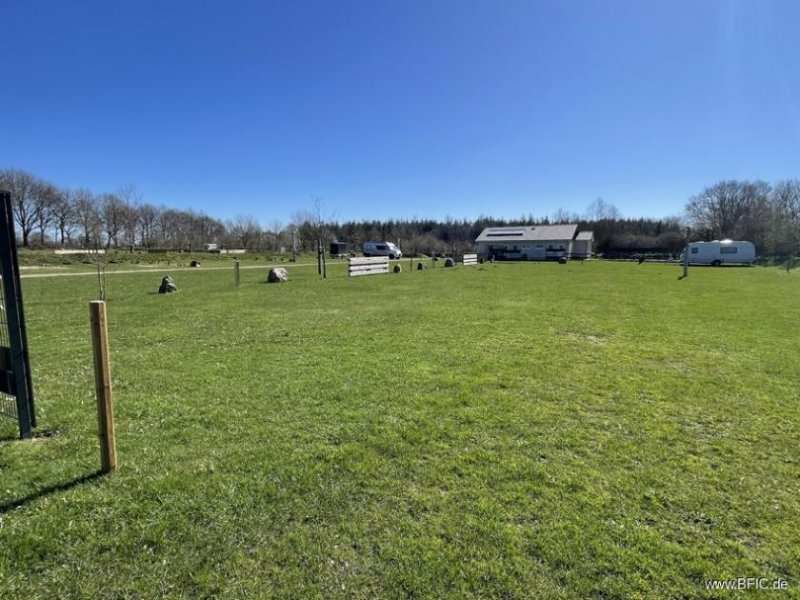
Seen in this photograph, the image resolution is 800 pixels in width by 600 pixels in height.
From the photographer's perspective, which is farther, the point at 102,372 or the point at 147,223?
the point at 147,223

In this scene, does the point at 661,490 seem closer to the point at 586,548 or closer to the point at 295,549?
the point at 586,548

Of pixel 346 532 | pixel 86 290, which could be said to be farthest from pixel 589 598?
pixel 86 290

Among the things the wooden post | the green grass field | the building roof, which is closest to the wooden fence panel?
the green grass field

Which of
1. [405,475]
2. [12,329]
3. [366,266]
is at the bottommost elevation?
[405,475]

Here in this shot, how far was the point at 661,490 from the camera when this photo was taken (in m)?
2.79

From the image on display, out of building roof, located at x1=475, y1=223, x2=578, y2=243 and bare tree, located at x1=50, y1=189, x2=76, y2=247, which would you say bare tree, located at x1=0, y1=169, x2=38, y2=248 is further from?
building roof, located at x1=475, y1=223, x2=578, y2=243

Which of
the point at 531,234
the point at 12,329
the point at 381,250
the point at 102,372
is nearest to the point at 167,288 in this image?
the point at 12,329

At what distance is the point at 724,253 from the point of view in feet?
147

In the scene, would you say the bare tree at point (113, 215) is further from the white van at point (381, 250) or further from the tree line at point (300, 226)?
the white van at point (381, 250)

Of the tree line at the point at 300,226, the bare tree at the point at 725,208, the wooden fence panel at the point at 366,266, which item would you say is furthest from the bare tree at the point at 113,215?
the bare tree at the point at 725,208

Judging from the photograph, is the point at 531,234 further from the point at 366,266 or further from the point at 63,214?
the point at 63,214

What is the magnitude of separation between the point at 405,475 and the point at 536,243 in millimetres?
63524

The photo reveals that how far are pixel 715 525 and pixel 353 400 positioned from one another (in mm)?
3145

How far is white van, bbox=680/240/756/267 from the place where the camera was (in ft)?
144
